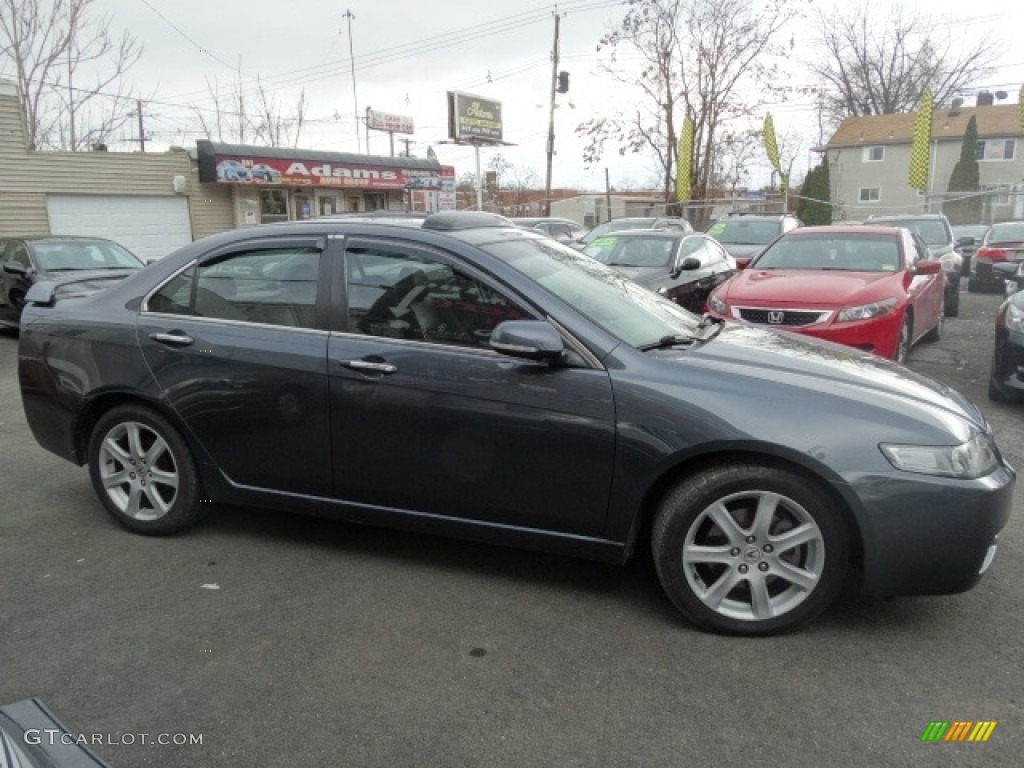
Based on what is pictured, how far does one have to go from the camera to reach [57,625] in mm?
3213

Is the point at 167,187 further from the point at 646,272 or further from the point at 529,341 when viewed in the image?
the point at 529,341

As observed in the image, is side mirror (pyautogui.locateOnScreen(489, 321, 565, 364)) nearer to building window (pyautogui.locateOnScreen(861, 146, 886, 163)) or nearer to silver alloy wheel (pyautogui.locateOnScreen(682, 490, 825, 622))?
silver alloy wheel (pyautogui.locateOnScreen(682, 490, 825, 622))

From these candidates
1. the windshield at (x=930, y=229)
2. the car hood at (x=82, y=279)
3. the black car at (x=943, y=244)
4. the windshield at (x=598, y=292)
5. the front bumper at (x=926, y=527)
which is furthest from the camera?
the windshield at (x=930, y=229)

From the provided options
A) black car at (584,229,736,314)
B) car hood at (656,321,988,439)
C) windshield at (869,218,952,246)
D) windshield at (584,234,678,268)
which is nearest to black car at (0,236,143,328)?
windshield at (584,234,678,268)

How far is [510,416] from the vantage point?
3.24 metres

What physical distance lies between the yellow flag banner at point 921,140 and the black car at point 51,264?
24.2 metres

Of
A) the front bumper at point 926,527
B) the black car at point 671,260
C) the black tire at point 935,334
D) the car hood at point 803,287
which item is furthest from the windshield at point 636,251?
the front bumper at point 926,527

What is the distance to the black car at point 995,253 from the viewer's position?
13.9 metres

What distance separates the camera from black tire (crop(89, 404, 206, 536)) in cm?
397

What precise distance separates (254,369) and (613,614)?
199 cm

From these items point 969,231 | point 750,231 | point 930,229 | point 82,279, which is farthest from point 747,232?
point 969,231

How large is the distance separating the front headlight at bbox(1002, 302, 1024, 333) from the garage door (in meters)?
18.3

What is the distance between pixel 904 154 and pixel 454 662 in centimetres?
5094

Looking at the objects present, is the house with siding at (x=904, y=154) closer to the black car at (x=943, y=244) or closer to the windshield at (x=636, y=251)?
the black car at (x=943, y=244)
